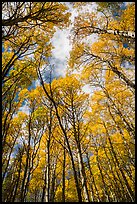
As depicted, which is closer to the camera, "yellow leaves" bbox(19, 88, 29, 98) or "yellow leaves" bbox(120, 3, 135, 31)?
"yellow leaves" bbox(120, 3, 135, 31)

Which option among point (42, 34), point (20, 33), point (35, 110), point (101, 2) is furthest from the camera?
point (35, 110)

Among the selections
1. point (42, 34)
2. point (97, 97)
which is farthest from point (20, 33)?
point (97, 97)

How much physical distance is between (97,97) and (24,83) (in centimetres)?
782

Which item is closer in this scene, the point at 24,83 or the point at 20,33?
the point at 20,33

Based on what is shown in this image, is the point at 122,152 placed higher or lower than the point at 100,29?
lower

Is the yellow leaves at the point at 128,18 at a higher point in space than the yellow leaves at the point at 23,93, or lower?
higher

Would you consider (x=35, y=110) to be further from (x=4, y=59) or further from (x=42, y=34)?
(x=42, y=34)

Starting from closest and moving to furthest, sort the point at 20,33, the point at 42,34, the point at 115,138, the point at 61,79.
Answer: the point at 20,33 → the point at 42,34 → the point at 61,79 → the point at 115,138

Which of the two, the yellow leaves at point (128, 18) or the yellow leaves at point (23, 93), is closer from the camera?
the yellow leaves at point (128, 18)

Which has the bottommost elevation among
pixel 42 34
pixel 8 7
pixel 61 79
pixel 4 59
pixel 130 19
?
pixel 8 7

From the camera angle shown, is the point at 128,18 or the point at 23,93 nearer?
the point at 128,18

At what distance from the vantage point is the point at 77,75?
966 cm

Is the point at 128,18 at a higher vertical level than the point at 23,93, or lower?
higher

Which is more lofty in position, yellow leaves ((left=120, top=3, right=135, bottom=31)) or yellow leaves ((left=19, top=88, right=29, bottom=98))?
yellow leaves ((left=120, top=3, right=135, bottom=31))
